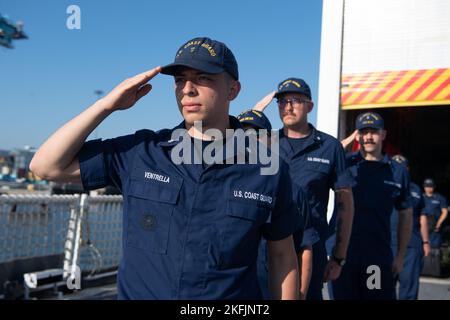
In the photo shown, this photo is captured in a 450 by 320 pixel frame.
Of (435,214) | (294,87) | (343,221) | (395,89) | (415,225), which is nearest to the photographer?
(294,87)

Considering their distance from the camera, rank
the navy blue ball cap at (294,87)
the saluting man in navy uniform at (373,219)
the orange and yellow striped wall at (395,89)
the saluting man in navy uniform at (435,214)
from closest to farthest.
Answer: the navy blue ball cap at (294,87) < the saluting man in navy uniform at (373,219) < the orange and yellow striped wall at (395,89) < the saluting man in navy uniform at (435,214)

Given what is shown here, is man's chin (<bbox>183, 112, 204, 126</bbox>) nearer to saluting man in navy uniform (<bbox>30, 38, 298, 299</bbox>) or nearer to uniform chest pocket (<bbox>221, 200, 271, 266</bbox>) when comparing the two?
saluting man in navy uniform (<bbox>30, 38, 298, 299</bbox>)

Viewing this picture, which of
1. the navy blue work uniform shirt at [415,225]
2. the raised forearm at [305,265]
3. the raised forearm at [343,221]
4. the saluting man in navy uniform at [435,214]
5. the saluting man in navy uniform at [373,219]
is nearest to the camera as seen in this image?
the raised forearm at [305,265]

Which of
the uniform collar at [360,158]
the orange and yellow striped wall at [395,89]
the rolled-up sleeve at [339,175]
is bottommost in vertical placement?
the rolled-up sleeve at [339,175]

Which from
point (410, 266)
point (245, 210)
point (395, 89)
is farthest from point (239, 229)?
point (395, 89)

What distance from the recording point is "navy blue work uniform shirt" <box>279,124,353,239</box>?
10.7ft

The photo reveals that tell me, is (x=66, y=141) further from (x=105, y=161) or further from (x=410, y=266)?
(x=410, y=266)

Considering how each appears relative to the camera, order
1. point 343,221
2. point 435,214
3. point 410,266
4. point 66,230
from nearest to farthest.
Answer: point 343,221 < point 410,266 < point 66,230 < point 435,214

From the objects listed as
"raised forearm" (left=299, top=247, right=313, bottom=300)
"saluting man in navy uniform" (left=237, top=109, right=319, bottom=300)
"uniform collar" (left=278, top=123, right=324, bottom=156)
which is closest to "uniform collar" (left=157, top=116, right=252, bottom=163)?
"saluting man in navy uniform" (left=237, top=109, right=319, bottom=300)

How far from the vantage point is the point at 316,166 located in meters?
3.32

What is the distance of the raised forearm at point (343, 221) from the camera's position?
11.6 feet

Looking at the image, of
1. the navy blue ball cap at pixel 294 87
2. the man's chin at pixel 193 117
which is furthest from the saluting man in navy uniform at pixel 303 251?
the man's chin at pixel 193 117

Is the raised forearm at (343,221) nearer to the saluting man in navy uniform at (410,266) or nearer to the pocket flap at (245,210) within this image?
the saluting man in navy uniform at (410,266)

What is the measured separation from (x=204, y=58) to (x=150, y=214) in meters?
0.60
